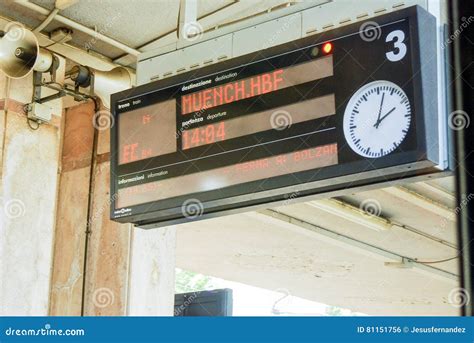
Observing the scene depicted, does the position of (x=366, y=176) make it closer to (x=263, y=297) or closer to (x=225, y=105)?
(x=225, y=105)

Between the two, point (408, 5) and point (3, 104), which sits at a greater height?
point (3, 104)

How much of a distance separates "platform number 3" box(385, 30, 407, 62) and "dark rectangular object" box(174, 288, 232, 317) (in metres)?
2.91

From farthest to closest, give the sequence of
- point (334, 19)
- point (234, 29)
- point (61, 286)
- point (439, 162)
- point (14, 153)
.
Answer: point (61, 286) < point (14, 153) < point (234, 29) < point (334, 19) < point (439, 162)

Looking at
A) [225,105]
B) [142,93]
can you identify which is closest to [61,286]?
[142,93]

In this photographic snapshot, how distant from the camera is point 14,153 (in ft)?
16.1

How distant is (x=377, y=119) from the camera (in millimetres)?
2975

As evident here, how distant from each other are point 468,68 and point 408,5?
→ 197 cm

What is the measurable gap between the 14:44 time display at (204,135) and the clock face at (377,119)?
58 centimetres
